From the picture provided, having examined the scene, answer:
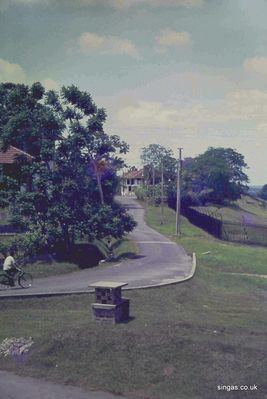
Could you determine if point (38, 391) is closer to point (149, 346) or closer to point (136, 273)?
point (149, 346)

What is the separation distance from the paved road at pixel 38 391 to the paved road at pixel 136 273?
6.60 m

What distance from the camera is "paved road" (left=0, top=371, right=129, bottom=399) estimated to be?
30.6ft

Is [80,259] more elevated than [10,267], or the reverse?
[10,267]

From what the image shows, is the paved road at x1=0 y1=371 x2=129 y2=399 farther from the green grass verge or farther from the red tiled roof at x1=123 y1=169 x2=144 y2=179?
the red tiled roof at x1=123 y1=169 x2=144 y2=179

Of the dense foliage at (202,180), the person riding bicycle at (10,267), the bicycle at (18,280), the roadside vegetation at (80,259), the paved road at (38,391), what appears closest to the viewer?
the paved road at (38,391)

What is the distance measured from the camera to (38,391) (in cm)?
955

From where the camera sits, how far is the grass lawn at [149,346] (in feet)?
32.5

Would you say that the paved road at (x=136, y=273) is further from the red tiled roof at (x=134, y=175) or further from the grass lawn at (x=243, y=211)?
the red tiled roof at (x=134, y=175)

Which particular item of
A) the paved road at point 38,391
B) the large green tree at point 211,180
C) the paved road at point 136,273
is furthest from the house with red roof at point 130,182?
the paved road at point 38,391

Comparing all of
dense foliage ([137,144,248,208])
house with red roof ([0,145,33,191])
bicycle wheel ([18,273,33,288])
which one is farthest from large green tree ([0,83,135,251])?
dense foliage ([137,144,248,208])

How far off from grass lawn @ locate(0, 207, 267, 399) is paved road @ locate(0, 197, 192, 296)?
194cm

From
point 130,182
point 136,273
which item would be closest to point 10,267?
point 136,273

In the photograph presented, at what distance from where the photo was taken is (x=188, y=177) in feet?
250

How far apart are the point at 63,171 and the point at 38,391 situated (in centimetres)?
1821
